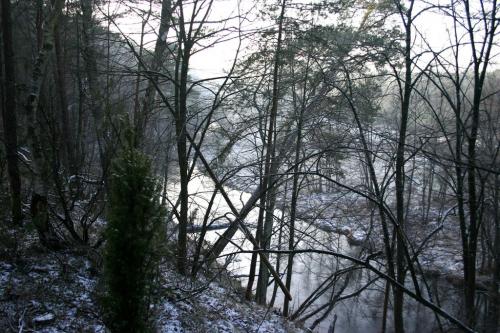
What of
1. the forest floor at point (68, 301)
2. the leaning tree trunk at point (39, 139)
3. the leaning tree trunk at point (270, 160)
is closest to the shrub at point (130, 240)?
the forest floor at point (68, 301)

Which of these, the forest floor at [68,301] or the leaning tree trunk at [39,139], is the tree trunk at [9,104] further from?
the forest floor at [68,301]

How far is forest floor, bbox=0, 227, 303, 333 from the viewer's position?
13.6 feet

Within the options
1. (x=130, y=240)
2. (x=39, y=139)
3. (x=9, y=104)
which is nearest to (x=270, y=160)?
(x=39, y=139)

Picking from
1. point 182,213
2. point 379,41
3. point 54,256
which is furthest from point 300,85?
point 54,256

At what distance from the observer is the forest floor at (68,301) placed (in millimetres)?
4137

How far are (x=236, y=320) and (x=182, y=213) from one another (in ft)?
6.54

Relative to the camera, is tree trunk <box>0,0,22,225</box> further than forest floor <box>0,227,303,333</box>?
Yes

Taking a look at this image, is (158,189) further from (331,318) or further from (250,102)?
(331,318)

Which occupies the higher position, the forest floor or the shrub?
the shrub

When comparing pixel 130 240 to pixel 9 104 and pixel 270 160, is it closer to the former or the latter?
pixel 9 104

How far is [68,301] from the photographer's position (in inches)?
179

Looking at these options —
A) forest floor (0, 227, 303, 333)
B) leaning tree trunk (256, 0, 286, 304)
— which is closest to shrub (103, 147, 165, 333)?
A: forest floor (0, 227, 303, 333)

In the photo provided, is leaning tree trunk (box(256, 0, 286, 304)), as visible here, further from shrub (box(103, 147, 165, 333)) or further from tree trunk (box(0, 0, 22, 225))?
tree trunk (box(0, 0, 22, 225))

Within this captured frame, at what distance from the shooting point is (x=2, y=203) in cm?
575
